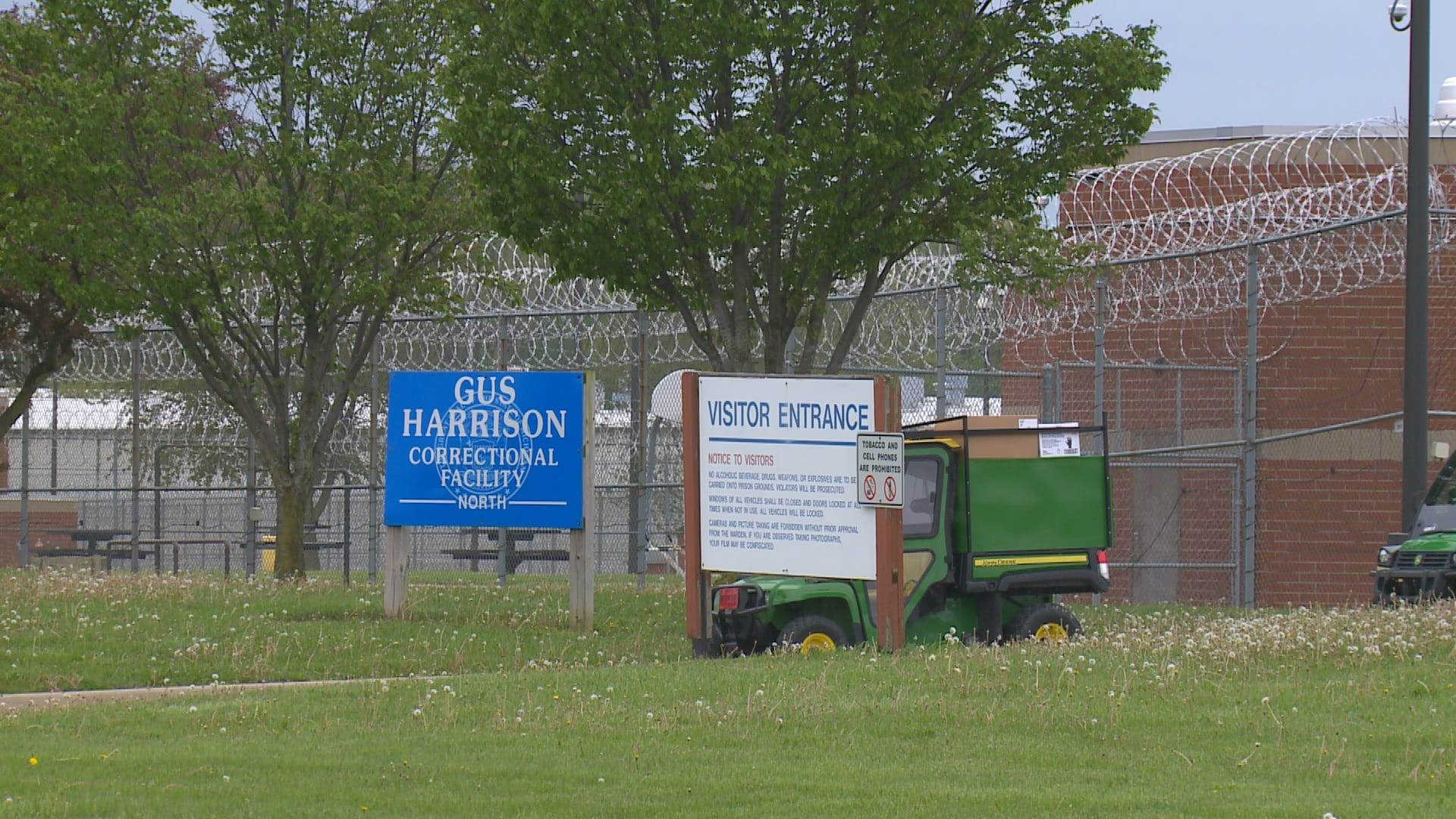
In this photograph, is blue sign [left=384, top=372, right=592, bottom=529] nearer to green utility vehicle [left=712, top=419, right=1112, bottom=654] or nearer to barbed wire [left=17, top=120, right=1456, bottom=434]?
barbed wire [left=17, top=120, right=1456, bottom=434]

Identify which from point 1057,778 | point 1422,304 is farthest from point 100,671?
point 1422,304

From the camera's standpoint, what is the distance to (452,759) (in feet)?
25.2

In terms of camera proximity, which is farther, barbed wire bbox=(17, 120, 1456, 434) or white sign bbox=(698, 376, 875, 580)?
barbed wire bbox=(17, 120, 1456, 434)

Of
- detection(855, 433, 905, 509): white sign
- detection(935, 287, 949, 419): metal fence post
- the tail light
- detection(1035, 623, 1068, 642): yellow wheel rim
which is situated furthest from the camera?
detection(935, 287, 949, 419): metal fence post

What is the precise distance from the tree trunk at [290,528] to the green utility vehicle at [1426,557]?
36.0ft

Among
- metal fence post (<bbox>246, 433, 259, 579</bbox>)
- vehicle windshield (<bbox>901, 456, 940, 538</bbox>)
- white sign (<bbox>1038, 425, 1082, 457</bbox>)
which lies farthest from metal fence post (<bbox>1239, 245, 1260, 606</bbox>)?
metal fence post (<bbox>246, 433, 259, 579</bbox>)

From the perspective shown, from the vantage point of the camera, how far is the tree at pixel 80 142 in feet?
56.3

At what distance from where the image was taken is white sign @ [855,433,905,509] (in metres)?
11.7

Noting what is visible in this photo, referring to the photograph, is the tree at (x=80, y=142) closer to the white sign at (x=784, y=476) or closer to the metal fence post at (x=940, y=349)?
the white sign at (x=784, y=476)

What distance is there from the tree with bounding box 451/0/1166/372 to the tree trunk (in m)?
5.48

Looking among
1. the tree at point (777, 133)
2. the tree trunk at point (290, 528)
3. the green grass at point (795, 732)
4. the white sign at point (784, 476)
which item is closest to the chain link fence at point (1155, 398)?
the tree trunk at point (290, 528)

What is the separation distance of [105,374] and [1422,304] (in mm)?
16108

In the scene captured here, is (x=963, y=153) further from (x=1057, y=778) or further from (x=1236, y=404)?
(x=1057, y=778)

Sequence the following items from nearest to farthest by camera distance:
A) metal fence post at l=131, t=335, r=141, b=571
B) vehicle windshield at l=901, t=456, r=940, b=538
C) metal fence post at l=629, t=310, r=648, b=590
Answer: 1. vehicle windshield at l=901, t=456, r=940, b=538
2. metal fence post at l=629, t=310, r=648, b=590
3. metal fence post at l=131, t=335, r=141, b=571
